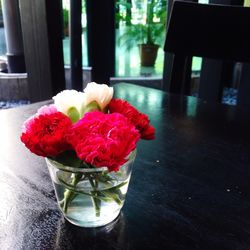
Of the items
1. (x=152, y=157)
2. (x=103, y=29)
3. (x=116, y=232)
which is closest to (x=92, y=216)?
(x=116, y=232)

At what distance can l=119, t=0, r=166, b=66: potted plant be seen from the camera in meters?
2.86

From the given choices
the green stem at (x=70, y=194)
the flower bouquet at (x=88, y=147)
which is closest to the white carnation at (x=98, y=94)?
the flower bouquet at (x=88, y=147)

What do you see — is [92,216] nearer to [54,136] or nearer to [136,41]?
[54,136]

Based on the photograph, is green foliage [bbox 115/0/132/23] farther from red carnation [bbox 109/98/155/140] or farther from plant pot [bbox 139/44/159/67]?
red carnation [bbox 109/98/155/140]

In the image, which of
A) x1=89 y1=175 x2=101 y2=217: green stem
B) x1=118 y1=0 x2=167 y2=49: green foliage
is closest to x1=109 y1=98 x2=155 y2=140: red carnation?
x1=89 y1=175 x2=101 y2=217: green stem

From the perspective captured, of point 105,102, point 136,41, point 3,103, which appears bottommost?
point 3,103

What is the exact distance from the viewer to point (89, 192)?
18.3 inches

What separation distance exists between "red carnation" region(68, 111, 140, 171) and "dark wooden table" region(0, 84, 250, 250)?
0.15 meters

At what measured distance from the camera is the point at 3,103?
312 cm

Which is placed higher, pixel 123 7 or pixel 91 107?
pixel 123 7

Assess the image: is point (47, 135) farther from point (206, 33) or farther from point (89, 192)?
point (206, 33)

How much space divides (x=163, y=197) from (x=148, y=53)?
112 inches

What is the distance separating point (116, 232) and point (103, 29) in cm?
179

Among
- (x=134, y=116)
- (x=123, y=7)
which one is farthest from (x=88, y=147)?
(x=123, y=7)
